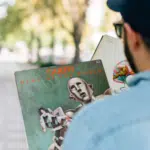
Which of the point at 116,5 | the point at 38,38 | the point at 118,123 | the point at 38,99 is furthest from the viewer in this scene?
the point at 38,38

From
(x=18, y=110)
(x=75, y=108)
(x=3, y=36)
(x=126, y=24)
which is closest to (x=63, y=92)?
(x=75, y=108)

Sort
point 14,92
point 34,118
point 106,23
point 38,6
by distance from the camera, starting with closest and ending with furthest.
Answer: point 34,118 < point 14,92 < point 38,6 < point 106,23

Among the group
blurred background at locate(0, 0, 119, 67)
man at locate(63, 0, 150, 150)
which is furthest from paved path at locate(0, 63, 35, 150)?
man at locate(63, 0, 150, 150)

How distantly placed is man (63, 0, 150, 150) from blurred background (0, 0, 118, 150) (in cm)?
77

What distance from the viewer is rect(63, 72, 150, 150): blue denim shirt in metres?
0.62

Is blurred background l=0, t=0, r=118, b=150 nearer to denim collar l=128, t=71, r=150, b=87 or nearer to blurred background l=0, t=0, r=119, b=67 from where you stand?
blurred background l=0, t=0, r=119, b=67

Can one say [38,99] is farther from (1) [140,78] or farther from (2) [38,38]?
(1) [140,78]

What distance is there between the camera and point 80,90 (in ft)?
4.62

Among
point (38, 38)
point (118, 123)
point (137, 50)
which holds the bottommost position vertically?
point (118, 123)

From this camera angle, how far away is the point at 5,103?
4.64 ft

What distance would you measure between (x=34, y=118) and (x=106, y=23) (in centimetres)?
56

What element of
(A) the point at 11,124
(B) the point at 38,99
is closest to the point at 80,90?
(B) the point at 38,99

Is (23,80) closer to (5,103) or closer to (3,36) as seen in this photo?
(5,103)

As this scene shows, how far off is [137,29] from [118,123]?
17 cm
